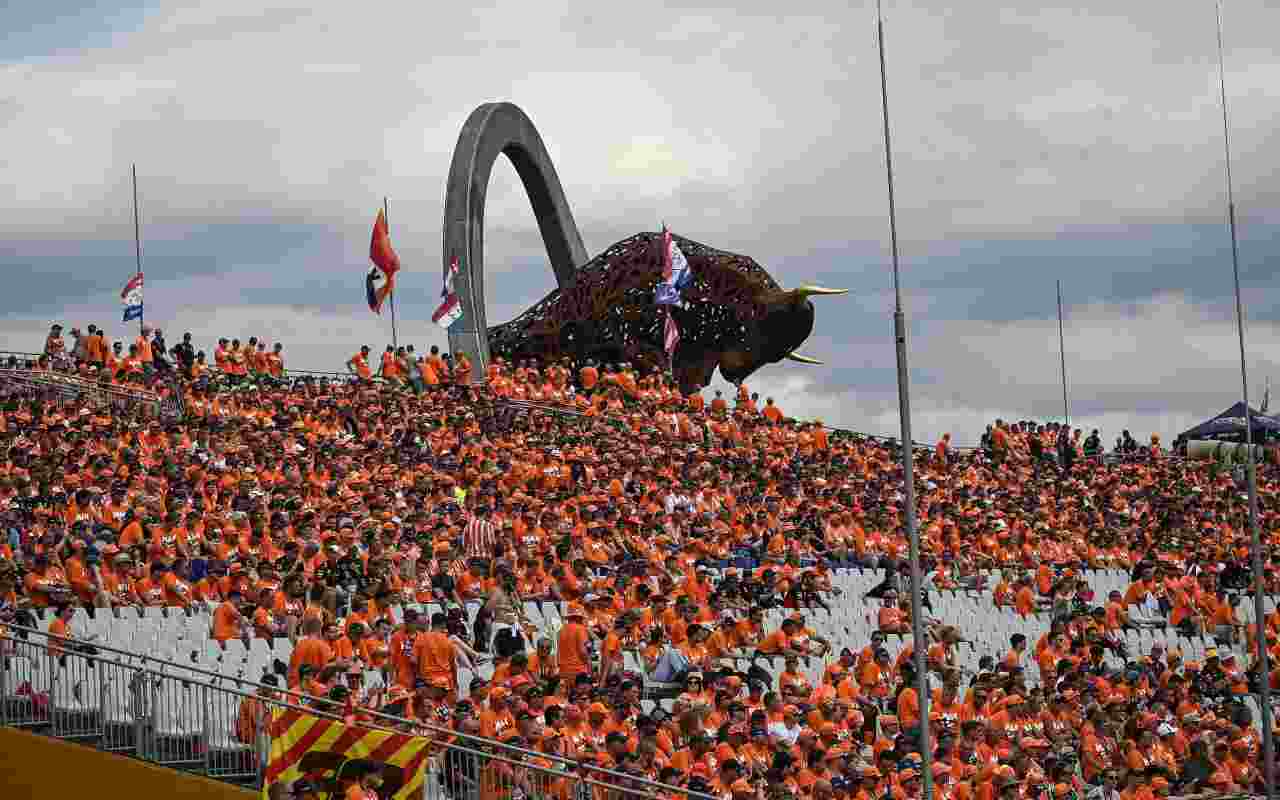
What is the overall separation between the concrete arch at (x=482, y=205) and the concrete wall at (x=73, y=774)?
2522 centimetres

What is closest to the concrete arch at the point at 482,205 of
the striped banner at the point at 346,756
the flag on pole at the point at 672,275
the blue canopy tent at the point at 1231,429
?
the flag on pole at the point at 672,275

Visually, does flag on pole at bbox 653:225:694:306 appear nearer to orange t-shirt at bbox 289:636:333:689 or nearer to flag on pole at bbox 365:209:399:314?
flag on pole at bbox 365:209:399:314

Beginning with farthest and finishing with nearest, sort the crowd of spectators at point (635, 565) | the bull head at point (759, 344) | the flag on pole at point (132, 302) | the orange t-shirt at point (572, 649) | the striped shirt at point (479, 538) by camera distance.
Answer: the bull head at point (759, 344)
the flag on pole at point (132, 302)
the striped shirt at point (479, 538)
the orange t-shirt at point (572, 649)
the crowd of spectators at point (635, 565)

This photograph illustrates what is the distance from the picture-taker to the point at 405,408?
1382 inches

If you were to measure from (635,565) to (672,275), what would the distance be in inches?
765

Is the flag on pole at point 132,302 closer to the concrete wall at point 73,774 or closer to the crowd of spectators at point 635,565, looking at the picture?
the crowd of spectators at point 635,565

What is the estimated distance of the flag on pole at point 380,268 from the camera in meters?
43.4

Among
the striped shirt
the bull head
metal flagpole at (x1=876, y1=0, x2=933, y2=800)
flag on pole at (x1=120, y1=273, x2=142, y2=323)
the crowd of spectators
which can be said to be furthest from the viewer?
the bull head

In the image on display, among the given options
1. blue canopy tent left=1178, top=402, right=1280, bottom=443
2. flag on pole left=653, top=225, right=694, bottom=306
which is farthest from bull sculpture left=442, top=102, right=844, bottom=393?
blue canopy tent left=1178, top=402, right=1280, bottom=443

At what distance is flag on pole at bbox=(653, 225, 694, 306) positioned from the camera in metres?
44.8

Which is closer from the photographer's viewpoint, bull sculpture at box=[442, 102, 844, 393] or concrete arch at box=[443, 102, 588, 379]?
concrete arch at box=[443, 102, 588, 379]

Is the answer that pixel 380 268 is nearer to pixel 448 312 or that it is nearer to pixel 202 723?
pixel 448 312

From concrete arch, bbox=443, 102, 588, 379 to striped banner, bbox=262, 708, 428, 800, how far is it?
27106 millimetres

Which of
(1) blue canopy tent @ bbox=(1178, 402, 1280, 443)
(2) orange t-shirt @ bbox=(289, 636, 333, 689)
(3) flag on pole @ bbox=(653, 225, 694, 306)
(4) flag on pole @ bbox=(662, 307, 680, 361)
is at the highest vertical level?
(3) flag on pole @ bbox=(653, 225, 694, 306)
